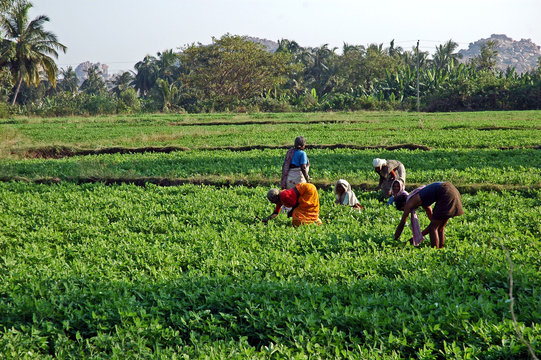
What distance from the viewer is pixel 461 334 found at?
488 centimetres

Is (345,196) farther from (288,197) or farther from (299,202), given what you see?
(288,197)

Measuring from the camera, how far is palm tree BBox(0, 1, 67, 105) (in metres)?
41.5

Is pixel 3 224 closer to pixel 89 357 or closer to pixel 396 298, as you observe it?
pixel 89 357

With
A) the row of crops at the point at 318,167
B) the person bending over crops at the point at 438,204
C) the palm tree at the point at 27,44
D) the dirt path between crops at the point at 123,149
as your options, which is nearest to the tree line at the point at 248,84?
the palm tree at the point at 27,44

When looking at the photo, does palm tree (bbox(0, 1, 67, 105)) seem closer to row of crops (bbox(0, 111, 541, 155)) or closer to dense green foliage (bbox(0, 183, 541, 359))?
row of crops (bbox(0, 111, 541, 155))

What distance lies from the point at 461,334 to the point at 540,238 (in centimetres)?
397

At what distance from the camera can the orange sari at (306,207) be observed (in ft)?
29.7

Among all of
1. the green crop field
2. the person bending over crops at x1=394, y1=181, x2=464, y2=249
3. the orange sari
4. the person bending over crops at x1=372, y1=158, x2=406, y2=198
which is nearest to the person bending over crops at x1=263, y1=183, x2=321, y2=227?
the orange sari

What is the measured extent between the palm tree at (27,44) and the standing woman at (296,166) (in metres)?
38.4

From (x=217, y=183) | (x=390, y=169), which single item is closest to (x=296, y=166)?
(x=390, y=169)

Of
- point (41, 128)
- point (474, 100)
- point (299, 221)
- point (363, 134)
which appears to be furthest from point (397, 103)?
point (299, 221)

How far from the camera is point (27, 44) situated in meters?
42.0

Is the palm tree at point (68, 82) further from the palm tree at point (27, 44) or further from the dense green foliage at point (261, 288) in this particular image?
the dense green foliage at point (261, 288)

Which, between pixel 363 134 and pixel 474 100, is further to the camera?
pixel 474 100
